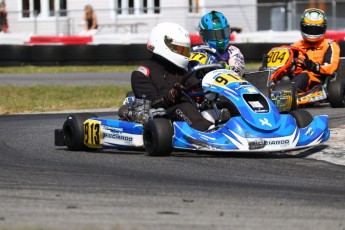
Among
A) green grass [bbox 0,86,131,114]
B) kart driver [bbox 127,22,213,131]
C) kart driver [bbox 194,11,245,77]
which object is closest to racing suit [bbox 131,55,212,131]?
kart driver [bbox 127,22,213,131]

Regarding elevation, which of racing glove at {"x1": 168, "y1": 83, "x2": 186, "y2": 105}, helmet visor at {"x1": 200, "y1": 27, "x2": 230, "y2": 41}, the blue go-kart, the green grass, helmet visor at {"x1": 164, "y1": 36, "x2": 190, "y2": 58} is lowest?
the green grass

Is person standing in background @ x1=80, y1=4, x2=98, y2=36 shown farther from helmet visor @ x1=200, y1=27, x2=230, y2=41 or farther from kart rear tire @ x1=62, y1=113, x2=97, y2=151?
kart rear tire @ x1=62, y1=113, x2=97, y2=151

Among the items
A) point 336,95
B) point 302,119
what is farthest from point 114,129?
point 336,95

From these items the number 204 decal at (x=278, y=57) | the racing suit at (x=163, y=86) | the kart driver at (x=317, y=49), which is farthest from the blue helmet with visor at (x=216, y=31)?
the kart driver at (x=317, y=49)

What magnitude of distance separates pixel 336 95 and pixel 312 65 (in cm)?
56

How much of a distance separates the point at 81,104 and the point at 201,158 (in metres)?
6.92

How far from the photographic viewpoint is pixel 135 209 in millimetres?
5637

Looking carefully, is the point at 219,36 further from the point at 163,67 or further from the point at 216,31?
the point at 163,67

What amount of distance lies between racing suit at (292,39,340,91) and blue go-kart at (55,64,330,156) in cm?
489

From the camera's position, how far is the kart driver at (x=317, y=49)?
44.7 ft

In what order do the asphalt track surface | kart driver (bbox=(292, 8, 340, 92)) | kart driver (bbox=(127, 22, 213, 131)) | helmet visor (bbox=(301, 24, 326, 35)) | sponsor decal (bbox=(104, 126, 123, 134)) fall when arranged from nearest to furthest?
the asphalt track surface → sponsor decal (bbox=(104, 126, 123, 134)) → kart driver (bbox=(127, 22, 213, 131)) → kart driver (bbox=(292, 8, 340, 92)) → helmet visor (bbox=(301, 24, 326, 35))

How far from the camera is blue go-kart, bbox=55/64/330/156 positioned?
25.9 ft

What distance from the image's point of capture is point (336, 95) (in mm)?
13125

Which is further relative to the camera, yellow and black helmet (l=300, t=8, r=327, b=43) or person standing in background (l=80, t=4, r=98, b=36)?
person standing in background (l=80, t=4, r=98, b=36)
